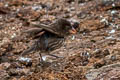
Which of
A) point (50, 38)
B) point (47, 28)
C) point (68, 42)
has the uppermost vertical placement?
point (47, 28)

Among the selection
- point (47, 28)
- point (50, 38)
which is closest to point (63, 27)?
point (50, 38)

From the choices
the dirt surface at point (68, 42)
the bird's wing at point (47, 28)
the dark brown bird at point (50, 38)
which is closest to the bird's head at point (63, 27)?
the dark brown bird at point (50, 38)

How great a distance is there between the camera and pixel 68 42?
24.1ft

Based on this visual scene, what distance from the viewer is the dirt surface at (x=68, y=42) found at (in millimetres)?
5793

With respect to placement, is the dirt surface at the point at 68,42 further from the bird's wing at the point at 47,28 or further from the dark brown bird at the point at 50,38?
the bird's wing at the point at 47,28

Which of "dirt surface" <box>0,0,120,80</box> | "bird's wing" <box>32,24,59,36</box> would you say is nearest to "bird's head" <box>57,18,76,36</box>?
"bird's wing" <box>32,24,59,36</box>

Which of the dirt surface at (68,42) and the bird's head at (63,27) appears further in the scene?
the bird's head at (63,27)

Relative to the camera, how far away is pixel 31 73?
6000 mm

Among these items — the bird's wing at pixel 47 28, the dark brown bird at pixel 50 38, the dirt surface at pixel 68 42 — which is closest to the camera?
the bird's wing at pixel 47 28

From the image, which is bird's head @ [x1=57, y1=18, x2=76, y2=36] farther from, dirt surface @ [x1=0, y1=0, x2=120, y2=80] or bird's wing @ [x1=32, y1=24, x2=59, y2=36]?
Answer: dirt surface @ [x1=0, y1=0, x2=120, y2=80]

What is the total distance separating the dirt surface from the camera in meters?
5.79

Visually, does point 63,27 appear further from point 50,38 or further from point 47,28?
point 47,28

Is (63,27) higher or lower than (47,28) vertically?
lower

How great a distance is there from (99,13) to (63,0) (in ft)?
6.04
